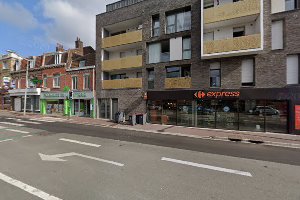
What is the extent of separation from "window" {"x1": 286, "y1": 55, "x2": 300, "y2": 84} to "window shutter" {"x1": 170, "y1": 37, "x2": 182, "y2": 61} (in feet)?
26.8

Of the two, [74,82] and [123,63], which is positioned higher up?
[123,63]

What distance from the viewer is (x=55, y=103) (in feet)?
83.0

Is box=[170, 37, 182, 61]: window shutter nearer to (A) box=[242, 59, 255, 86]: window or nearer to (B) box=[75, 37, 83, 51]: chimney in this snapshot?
(A) box=[242, 59, 255, 86]: window

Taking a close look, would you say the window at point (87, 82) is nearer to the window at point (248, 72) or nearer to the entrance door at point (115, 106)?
the entrance door at point (115, 106)

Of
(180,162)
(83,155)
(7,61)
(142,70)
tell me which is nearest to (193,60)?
(142,70)

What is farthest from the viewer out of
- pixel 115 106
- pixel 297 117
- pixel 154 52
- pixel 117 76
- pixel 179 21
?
pixel 117 76

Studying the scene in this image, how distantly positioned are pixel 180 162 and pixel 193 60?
440 inches

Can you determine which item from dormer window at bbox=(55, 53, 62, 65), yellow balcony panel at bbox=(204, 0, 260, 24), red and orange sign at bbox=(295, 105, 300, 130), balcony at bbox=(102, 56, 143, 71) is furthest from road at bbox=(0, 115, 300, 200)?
dormer window at bbox=(55, 53, 62, 65)

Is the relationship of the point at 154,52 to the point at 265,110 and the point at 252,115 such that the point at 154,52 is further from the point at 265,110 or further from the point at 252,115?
the point at 265,110

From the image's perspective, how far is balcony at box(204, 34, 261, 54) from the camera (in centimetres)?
1287

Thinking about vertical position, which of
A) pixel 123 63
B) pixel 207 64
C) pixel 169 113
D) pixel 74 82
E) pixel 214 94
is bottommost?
pixel 169 113

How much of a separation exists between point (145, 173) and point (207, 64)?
39.8 ft

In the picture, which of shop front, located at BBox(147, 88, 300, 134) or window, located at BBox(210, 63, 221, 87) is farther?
window, located at BBox(210, 63, 221, 87)

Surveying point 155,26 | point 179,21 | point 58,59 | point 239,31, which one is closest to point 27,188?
point 179,21
